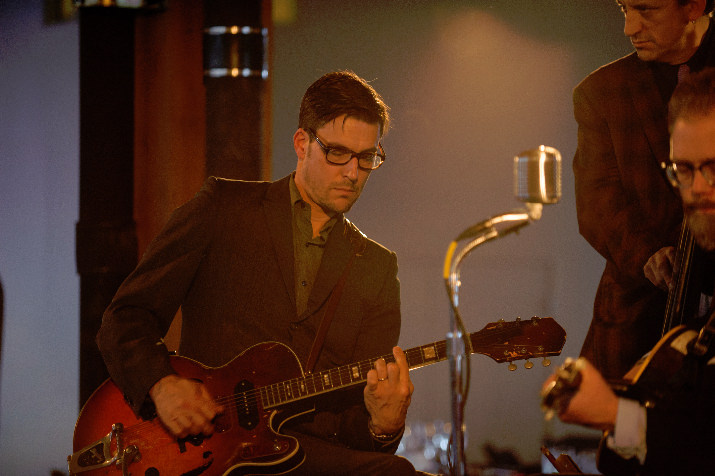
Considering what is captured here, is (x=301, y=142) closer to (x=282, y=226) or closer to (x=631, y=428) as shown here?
(x=282, y=226)

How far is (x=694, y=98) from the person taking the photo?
2168 millimetres

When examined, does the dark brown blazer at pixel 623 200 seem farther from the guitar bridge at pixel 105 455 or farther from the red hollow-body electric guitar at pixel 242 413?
the guitar bridge at pixel 105 455

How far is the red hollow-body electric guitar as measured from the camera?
8.49 ft

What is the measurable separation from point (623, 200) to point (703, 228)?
0.57 meters

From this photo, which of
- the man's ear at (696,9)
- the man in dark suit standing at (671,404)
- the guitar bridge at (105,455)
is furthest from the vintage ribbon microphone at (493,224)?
the guitar bridge at (105,455)

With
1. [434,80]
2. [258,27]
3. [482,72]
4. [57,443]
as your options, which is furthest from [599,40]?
[57,443]

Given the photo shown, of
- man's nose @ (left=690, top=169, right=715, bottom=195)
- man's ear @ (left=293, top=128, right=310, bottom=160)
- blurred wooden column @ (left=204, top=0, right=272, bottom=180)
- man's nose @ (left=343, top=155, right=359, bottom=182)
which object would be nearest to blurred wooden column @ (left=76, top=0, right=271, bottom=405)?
blurred wooden column @ (left=204, top=0, right=272, bottom=180)

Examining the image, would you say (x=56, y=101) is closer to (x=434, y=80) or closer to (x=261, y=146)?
(x=261, y=146)

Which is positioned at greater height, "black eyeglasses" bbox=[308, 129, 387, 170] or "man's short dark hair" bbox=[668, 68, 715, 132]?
"man's short dark hair" bbox=[668, 68, 715, 132]

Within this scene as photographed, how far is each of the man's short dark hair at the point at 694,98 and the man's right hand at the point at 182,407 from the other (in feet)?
5.82

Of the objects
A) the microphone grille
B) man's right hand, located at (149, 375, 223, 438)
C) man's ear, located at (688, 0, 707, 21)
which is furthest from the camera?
man's right hand, located at (149, 375, 223, 438)

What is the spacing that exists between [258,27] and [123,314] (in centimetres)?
166

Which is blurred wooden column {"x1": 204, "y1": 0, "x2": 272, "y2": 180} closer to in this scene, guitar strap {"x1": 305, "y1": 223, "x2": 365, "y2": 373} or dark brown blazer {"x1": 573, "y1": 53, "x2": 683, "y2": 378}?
guitar strap {"x1": 305, "y1": 223, "x2": 365, "y2": 373}

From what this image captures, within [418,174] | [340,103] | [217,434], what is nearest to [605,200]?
[340,103]
